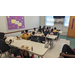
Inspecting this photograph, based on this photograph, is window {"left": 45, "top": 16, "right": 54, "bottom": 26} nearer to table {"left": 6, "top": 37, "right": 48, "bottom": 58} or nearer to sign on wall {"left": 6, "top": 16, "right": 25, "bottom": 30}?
sign on wall {"left": 6, "top": 16, "right": 25, "bottom": 30}

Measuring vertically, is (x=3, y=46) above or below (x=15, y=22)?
below

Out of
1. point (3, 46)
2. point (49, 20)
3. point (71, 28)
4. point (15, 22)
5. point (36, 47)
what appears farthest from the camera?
point (49, 20)

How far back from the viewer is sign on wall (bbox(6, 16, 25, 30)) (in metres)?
5.21

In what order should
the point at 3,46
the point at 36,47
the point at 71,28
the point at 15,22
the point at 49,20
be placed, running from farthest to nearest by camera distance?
the point at 49,20 → the point at 71,28 → the point at 15,22 → the point at 3,46 → the point at 36,47

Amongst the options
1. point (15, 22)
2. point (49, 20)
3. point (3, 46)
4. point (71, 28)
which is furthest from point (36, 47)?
point (49, 20)

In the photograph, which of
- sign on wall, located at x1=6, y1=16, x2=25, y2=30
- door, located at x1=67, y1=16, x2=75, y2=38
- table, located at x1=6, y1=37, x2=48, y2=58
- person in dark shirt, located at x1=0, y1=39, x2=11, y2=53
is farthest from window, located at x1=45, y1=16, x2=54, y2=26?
person in dark shirt, located at x1=0, y1=39, x2=11, y2=53

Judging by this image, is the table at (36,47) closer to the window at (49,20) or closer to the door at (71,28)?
the door at (71,28)

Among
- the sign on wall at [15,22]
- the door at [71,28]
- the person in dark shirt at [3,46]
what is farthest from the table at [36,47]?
the door at [71,28]

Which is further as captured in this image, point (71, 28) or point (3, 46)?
point (71, 28)

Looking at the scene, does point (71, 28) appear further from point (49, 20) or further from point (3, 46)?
point (3, 46)

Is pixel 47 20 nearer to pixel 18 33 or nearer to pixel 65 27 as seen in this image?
pixel 65 27

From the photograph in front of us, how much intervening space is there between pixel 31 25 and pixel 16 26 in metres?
2.06

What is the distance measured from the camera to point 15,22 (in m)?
5.68

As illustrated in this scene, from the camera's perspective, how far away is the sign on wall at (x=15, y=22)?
521cm
